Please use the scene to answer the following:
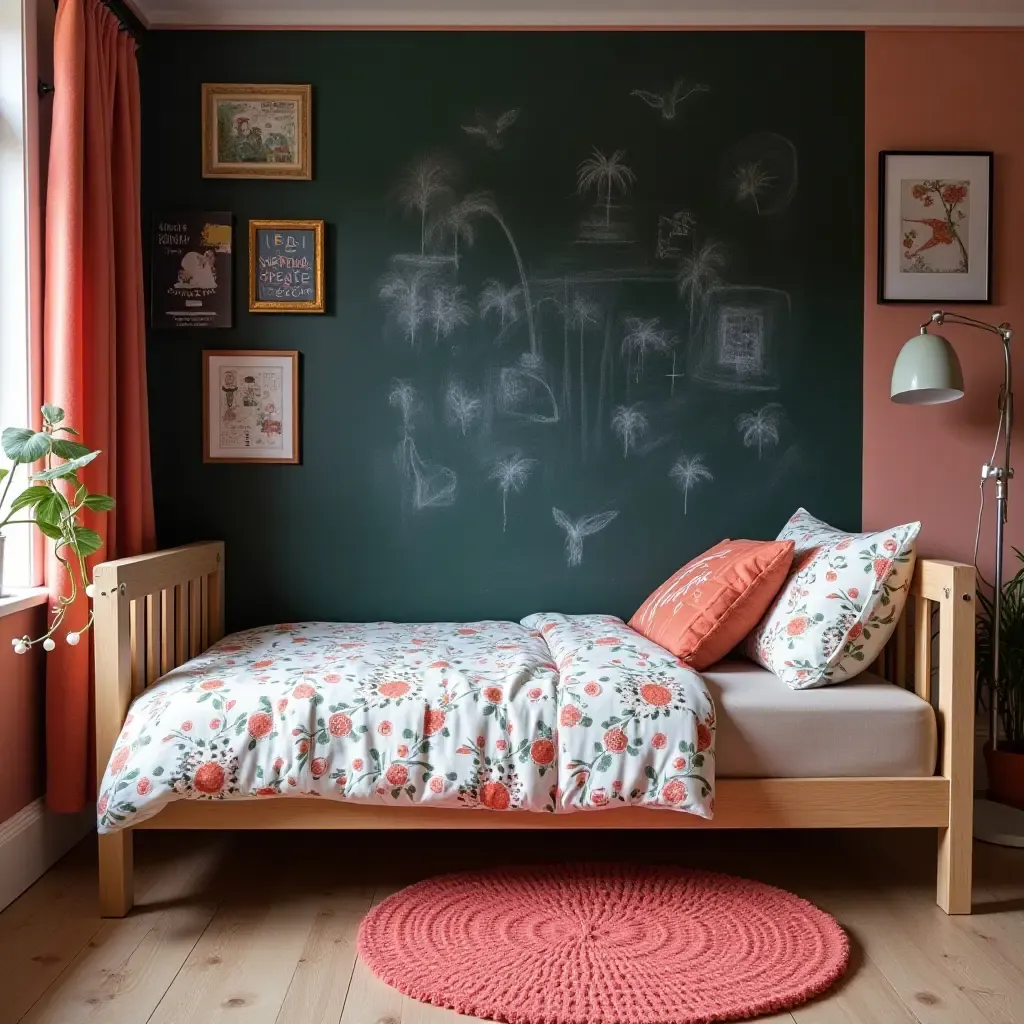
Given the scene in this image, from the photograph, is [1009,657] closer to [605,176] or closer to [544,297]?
[544,297]

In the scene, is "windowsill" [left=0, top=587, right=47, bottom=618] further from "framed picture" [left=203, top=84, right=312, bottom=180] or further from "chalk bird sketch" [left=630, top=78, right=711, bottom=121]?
"chalk bird sketch" [left=630, top=78, right=711, bottom=121]

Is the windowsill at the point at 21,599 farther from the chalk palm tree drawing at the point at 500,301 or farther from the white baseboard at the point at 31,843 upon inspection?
the chalk palm tree drawing at the point at 500,301

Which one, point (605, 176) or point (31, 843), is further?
point (605, 176)

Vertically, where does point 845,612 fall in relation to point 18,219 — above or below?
below

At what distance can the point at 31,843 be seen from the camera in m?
2.21

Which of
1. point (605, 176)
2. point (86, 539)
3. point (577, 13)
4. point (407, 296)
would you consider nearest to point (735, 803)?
point (86, 539)

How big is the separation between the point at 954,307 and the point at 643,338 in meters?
0.95

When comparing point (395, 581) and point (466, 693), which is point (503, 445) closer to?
point (395, 581)

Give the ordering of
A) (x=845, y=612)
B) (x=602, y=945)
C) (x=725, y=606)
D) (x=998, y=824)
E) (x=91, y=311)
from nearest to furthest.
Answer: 1. (x=602, y=945)
2. (x=845, y=612)
3. (x=725, y=606)
4. (x=91, y=311)
5. (x=998, y=824)

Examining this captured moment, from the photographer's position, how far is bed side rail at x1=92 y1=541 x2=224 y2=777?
80.2 inches

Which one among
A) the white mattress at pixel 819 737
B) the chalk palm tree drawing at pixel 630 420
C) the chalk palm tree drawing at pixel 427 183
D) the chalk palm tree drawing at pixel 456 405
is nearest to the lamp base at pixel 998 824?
the white mattress at pixel 819 737

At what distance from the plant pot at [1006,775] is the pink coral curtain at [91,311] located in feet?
7.95

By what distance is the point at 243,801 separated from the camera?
6.64 ft

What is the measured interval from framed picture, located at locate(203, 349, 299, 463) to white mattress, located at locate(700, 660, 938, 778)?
1537 mm
